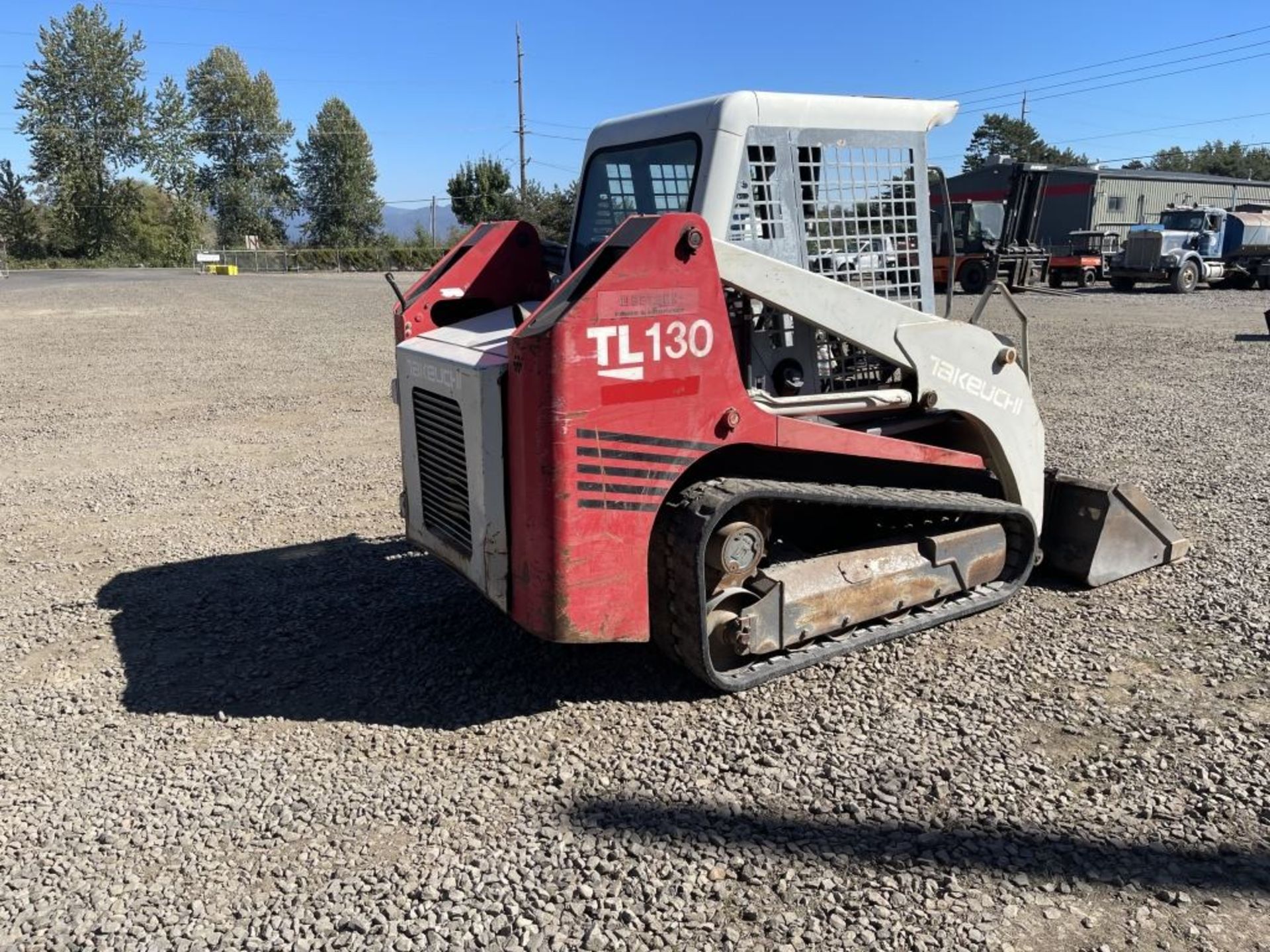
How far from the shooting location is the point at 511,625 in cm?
476

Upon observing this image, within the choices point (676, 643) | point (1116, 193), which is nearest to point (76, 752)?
point (676, 643)

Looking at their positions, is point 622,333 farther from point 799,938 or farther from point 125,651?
point 125,651

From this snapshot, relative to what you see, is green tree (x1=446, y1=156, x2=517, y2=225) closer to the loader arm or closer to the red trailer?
the red trailer

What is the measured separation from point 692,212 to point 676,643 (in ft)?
5.78

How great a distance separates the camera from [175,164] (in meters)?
71.4

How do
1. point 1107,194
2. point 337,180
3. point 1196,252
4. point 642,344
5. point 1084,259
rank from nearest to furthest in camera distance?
point 642,344 → point 1196,252 → point 1084,259 → point 1107,194 → point 337,180

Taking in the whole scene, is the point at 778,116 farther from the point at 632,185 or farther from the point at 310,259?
the point at 310,259

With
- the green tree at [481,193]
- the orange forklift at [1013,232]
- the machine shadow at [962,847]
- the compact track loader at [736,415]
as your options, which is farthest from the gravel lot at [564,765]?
the green tree at [481,193]

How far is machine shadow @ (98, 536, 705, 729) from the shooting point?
405 centimetres

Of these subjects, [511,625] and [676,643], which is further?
[511,625]

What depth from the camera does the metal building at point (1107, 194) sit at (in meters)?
39.4

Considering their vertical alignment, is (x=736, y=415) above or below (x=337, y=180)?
below

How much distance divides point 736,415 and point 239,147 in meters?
84.5

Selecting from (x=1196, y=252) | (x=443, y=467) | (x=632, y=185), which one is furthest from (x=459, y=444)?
(x=1196, y=252)
